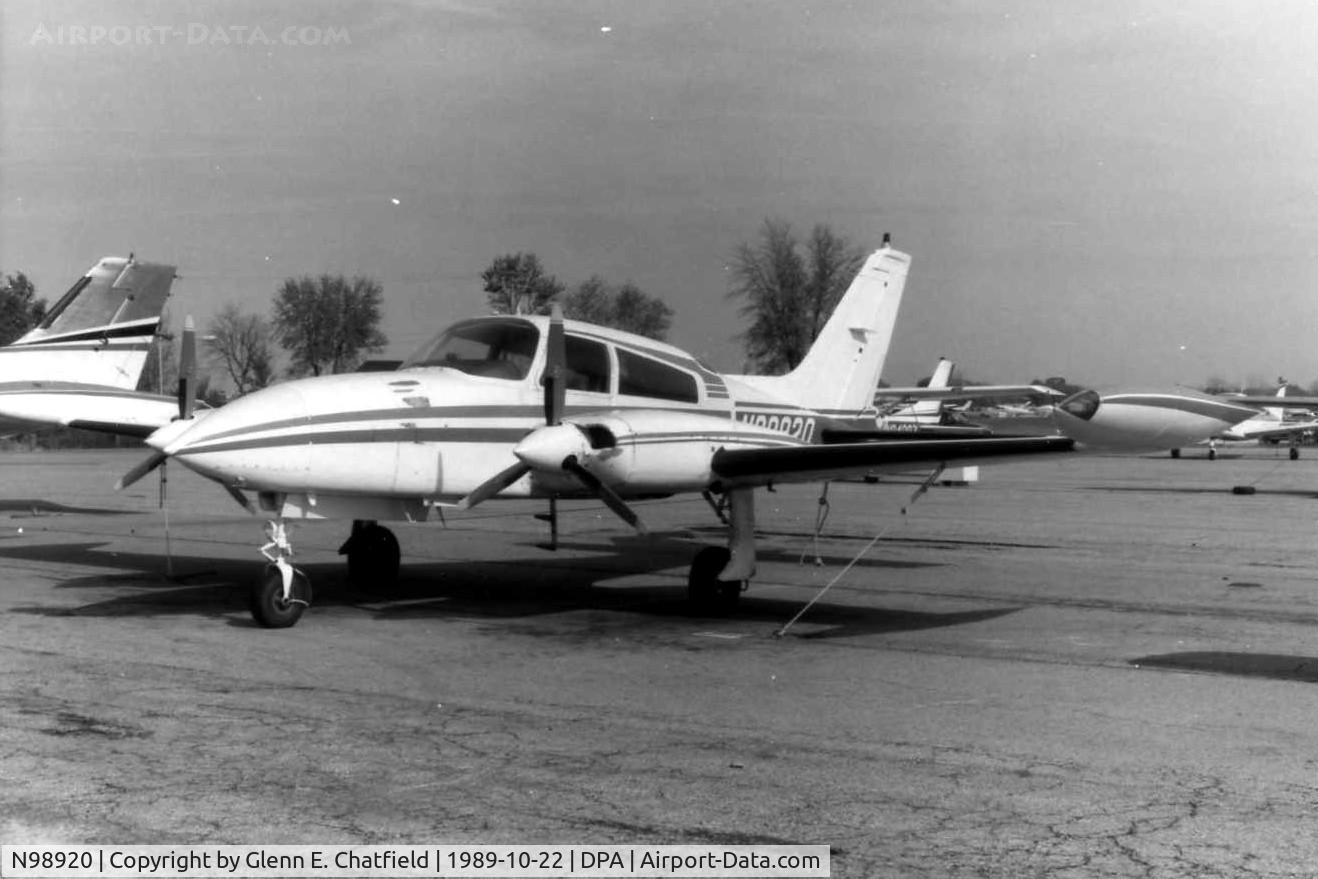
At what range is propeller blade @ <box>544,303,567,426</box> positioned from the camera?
11.7 metres

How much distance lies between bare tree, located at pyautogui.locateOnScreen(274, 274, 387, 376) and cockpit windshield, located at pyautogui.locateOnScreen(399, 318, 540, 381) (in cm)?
641

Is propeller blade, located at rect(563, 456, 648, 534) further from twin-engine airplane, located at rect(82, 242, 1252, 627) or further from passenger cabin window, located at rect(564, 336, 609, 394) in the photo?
passenger cabin window, located at rect(564, 336, 609, 394)

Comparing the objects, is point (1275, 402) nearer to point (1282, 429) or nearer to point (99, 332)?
point (99, 332)

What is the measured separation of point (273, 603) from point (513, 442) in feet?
8.59

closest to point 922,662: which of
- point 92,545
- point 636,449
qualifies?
point 636,449

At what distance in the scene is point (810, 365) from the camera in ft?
55.7

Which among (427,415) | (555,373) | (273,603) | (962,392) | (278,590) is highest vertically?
(962,392)

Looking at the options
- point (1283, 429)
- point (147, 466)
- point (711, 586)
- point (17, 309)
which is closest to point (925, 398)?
point (711, 586)

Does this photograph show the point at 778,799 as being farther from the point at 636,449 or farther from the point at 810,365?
the point at 810,365

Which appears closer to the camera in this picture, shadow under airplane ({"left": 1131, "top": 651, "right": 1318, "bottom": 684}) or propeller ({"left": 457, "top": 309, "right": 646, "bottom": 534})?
shadow under airplane ({"left": 1131, "top": 651, "right": 1318, "bottom": 684})
